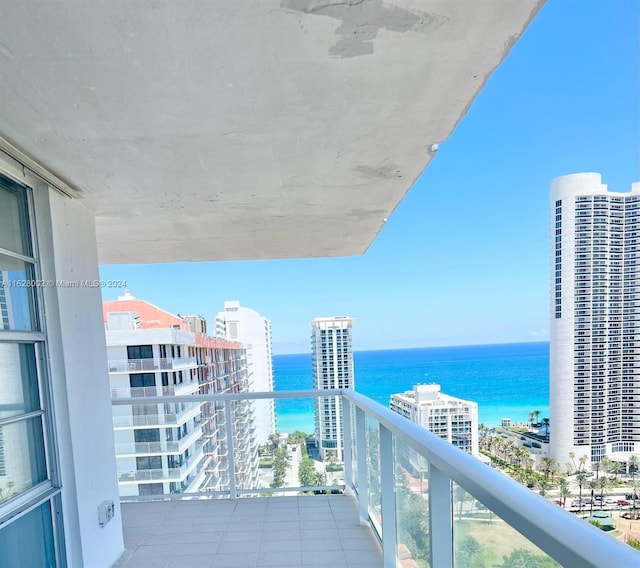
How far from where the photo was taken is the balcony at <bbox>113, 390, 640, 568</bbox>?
2.52 feet

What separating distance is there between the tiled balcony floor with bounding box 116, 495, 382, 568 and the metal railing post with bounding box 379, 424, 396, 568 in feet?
1.33

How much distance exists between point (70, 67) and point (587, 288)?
11.2 m

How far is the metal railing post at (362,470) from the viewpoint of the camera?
296 centimetres

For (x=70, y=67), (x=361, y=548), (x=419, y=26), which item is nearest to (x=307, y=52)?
(x=419, y=26)

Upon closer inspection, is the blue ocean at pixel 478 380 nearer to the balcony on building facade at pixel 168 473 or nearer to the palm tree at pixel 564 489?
the palm tree at pixel 564 489

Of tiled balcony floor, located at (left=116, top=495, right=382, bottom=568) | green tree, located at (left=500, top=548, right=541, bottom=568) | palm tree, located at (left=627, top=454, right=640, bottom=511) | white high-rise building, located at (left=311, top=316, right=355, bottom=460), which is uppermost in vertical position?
green tree, located at (left=500, top=548, right=541, bottom=568)

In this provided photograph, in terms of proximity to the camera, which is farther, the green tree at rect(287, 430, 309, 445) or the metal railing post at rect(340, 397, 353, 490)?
the green tree at rect(287, 430, 309, 445)

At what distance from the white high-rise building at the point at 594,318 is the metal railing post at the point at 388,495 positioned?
29.2 ft

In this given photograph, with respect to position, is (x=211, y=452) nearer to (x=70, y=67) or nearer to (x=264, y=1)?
(x=70, y=67)

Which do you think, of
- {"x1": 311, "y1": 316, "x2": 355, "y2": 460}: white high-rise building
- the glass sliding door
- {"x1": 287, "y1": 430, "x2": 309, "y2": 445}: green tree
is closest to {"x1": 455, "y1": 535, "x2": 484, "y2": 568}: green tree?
the glass sliding door

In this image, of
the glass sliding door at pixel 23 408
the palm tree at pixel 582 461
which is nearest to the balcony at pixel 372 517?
the glass sliding door at pixel 23 408

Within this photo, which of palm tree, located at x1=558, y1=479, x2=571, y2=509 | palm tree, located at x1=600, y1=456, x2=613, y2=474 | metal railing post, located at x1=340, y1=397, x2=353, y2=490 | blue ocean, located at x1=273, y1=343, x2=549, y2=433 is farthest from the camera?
blue ocean, located at x1=273, y1=343, x2=549, y2=433

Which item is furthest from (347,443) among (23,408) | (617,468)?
(617,468)

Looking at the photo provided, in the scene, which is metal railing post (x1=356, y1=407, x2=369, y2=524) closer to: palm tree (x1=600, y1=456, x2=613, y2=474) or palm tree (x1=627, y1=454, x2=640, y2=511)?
palm tree (x1=627, y1=454, x2=640, y2=511)
